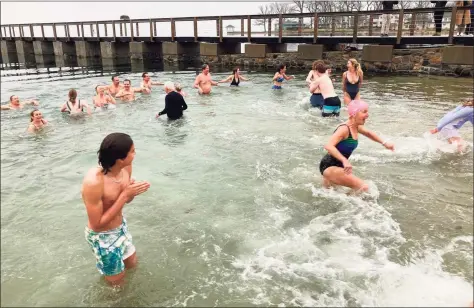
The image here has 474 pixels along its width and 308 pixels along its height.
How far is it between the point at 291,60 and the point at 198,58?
8732mm

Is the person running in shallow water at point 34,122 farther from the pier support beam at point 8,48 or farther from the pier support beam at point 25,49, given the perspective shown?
the pier support beam at point 8,48

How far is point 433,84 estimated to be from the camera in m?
15.0

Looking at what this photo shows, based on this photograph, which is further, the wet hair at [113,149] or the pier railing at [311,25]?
the pier railing at [311,25]

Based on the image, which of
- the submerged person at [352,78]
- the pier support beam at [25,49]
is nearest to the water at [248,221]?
the submerged person at [352,78]

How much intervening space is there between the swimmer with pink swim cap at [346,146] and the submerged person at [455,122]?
7.34 ft

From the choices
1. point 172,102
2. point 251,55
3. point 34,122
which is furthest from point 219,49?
point 34,122

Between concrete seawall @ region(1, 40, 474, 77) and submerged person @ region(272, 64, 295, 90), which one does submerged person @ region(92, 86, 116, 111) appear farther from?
concrete seawall @ region(1, 40, 474, 77)

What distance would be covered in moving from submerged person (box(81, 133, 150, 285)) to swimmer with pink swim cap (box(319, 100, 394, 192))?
8.78 ft

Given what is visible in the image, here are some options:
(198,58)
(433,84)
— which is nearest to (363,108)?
(433,84)

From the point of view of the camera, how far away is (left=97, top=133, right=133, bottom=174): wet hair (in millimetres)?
2904

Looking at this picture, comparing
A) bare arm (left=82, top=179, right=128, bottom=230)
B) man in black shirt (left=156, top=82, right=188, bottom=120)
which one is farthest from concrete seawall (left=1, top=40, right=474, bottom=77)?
bare arm (left=82, top=179, right=128, bottom=230)

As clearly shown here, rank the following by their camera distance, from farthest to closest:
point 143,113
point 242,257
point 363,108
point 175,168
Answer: point 143,113
point 175,168
point 363,108
point 242,257

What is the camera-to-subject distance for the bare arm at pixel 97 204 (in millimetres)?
2896

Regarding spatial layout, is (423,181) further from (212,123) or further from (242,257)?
(212,123)
